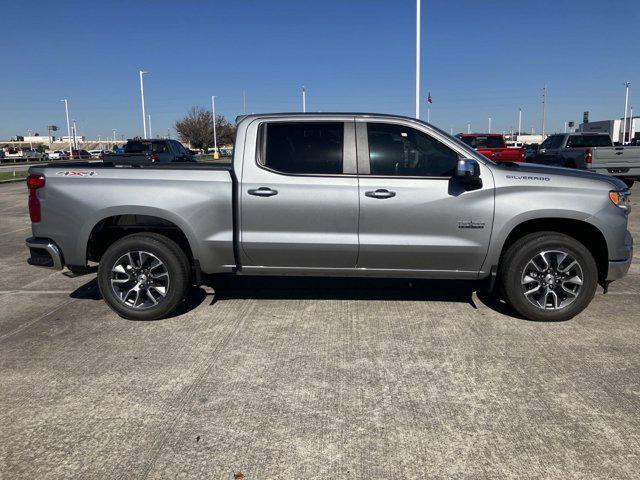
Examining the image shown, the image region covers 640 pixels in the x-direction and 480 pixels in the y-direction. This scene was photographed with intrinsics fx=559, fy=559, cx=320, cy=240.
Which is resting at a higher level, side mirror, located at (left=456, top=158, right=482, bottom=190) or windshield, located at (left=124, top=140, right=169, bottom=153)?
windshield, located at (left=124, top=140, right=169, bottom=153)

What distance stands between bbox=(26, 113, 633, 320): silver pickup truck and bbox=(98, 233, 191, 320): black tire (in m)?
0.01

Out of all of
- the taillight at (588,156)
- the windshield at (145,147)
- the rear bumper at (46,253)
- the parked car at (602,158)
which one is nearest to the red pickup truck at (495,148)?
the parked car at (602,158)

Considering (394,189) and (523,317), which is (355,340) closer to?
(394,189)

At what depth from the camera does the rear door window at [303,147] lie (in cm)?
528

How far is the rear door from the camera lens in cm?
518

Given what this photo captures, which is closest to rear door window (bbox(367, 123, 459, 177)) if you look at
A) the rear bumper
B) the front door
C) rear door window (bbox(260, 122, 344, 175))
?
the front door

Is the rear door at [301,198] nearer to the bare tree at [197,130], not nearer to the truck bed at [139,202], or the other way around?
the truck bed at [139,202]

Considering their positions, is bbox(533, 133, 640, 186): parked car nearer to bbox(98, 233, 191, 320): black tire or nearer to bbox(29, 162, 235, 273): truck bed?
bbox(29, 162, 235, 273): truck bed

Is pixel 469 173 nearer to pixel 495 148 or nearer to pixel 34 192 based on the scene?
pixel 34 192

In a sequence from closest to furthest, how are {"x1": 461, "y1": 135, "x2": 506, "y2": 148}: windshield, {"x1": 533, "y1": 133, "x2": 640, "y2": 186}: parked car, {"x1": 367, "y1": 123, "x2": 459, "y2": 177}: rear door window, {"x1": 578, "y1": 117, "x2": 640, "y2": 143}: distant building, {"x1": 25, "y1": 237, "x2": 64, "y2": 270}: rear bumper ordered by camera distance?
{"x1": 367, "y1": 123, "x2": 459, "y2": 177}: rear door window → {"x1": 25, "y1": 237, "x2": 64, "y2": 270}: rear bumper → {"x1": 533, "y1": 133, "x2": 640, "y2": 186}: parked car → {"x1": 461, "y1": 135, "x2": 506, "y2": 148}: windshield → {"x1": 578, "y1": 117, "x2": 640, "y2": 143}: distant building

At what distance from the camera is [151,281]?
17.8 feet

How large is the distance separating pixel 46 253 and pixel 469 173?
159 inches

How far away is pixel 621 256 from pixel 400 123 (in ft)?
7.87

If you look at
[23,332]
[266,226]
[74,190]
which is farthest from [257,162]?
[23,332]
